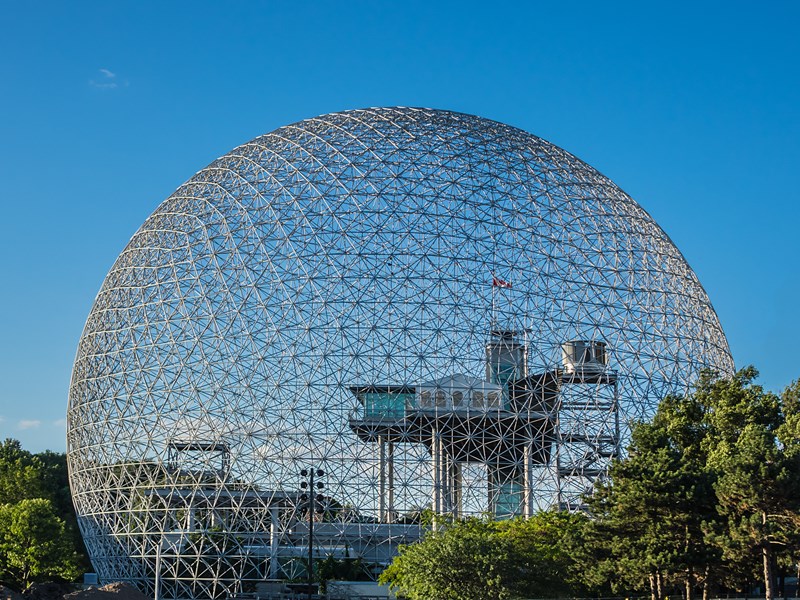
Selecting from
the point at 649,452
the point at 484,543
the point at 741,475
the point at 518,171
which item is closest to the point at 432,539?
the point at 484,543

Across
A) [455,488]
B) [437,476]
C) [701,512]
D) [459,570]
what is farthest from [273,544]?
[701,512]

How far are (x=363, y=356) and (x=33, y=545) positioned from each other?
56.9 ft

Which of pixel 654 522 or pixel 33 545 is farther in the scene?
pixel 33 545

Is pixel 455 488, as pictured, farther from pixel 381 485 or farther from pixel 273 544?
pixel 273 544

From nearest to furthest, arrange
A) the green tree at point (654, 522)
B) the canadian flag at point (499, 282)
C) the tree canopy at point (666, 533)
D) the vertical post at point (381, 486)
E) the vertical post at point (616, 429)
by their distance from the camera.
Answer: the tree canopy at point (666, 533) → the green tree at point (654, 522) → the vertical post at point (381, 486) → the vertical post at point (616, 429) → the canadian flag at point (499, 282)

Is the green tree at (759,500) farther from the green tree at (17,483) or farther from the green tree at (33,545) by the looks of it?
the green tree at (17,483)

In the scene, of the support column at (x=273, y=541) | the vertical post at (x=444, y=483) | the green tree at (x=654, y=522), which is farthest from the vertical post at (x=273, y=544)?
the green tree at (x=654, y=522)

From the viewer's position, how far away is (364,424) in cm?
4000

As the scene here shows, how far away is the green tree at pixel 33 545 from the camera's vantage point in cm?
4306

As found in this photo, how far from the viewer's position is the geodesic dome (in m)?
40.2

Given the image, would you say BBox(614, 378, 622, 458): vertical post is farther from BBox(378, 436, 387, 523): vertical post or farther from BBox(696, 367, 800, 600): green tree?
BBox(696, 367, 800, 600): green tree

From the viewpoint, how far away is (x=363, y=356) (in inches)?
1593

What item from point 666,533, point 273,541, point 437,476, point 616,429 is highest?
point 616,429

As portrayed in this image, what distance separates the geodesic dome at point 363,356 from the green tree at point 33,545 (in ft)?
7.00
